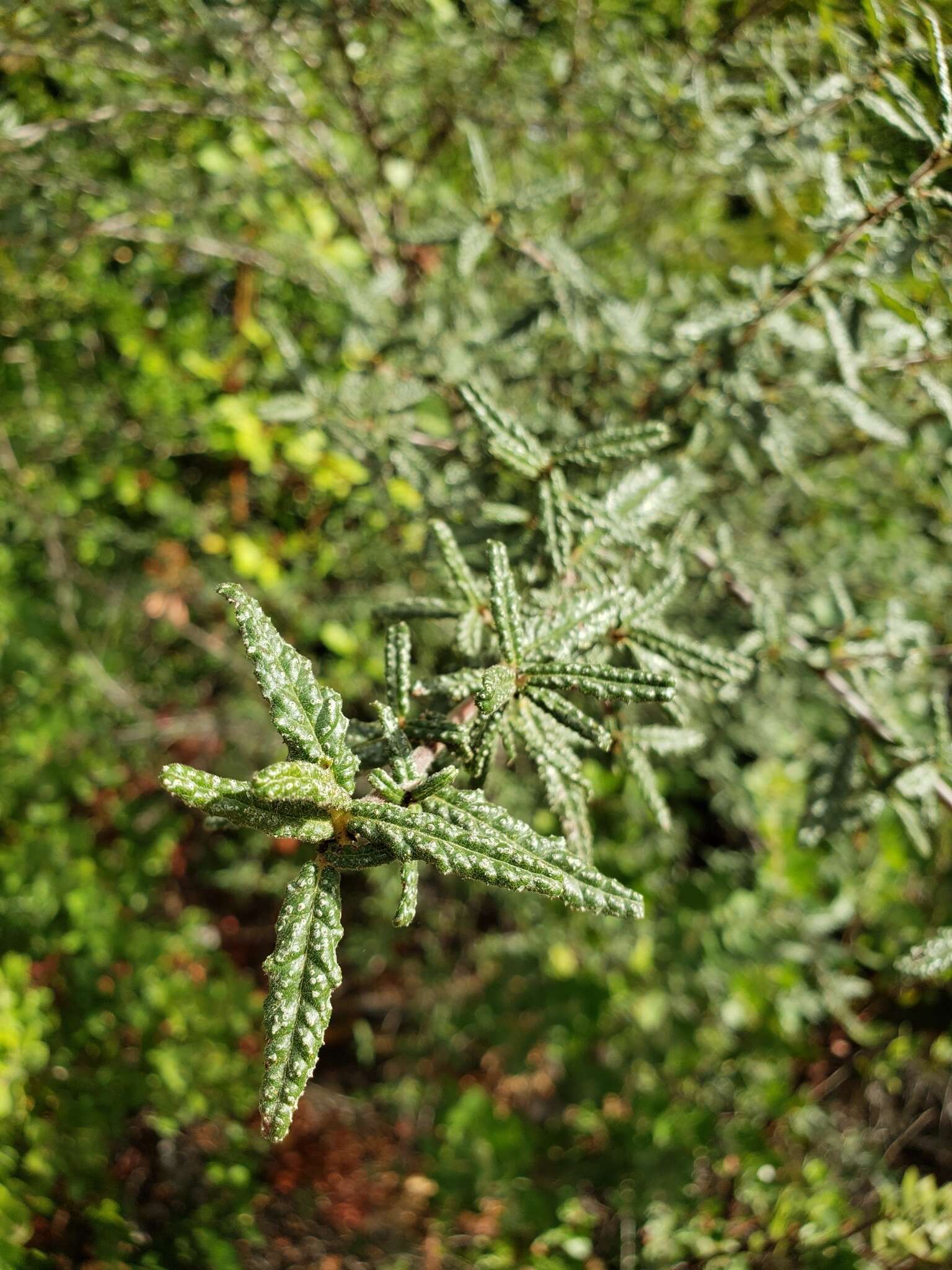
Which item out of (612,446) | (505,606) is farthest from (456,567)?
(612,446)

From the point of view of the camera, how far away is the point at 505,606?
3.10 feet

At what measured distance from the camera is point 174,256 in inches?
116

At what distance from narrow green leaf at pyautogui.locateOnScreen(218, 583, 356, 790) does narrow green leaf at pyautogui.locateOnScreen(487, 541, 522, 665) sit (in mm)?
210

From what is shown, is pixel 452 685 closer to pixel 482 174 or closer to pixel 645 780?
pixel 645 780

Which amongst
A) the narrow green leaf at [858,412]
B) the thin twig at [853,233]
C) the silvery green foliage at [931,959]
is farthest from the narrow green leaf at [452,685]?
the narrow green leaf at [858,412]

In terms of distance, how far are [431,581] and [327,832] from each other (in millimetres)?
1501

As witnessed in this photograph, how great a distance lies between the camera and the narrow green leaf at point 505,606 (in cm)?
93

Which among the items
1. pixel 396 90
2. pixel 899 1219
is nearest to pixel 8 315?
pixel 396 90

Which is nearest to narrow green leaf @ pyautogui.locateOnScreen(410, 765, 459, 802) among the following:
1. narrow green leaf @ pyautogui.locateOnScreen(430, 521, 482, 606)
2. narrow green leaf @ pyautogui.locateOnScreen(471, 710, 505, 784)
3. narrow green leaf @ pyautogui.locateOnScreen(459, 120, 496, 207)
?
narrow green leaf @ pyautogui.locateOnScreen(471, 710, 505, 784)

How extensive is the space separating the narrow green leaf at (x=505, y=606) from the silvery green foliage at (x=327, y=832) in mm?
52

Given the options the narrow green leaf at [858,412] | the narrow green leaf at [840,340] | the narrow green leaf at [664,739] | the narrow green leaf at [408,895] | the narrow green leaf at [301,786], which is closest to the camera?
the narrow green leaf at [301,786]

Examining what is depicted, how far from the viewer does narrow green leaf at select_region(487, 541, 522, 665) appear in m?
0.93

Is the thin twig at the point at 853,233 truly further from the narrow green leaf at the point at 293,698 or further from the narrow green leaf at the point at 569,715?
the narrow green leaf at the point at 293,698

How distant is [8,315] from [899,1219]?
3.66 m
